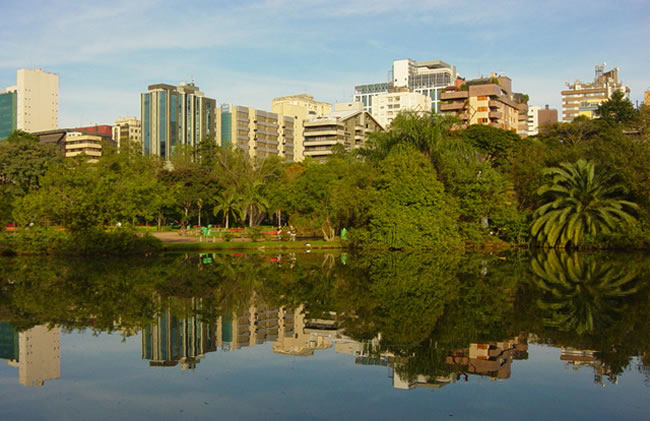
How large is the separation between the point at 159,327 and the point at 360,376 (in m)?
6.03

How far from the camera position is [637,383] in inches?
421

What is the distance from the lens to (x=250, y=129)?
12612 cm

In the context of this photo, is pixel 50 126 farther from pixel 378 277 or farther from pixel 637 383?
pixel 637 383

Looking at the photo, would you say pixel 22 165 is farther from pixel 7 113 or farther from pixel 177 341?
pixel 7 113

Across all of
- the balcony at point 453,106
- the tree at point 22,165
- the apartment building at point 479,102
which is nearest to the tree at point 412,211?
the apartment building at point 479,102

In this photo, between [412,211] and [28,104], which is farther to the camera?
[28,104]

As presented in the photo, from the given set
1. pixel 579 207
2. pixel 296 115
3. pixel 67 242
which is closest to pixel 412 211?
pixel 579 207

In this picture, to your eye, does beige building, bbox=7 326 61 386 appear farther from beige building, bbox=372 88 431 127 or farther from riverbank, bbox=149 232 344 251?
beige building, bbox=372 88 431 127

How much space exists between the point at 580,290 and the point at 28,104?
162431 millimetres

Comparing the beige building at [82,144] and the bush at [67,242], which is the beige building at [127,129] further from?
the bush at [67,242]

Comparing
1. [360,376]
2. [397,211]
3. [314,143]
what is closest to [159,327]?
[360,376]

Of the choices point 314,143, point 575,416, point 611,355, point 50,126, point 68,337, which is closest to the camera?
point 575,416

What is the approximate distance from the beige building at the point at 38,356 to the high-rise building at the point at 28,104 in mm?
160000

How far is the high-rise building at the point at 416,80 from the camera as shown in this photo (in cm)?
17700
